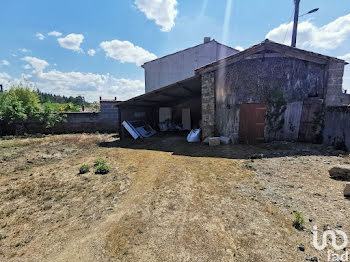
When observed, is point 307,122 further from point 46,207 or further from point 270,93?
point 46,207

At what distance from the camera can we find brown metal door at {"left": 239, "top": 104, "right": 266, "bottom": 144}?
7.42m

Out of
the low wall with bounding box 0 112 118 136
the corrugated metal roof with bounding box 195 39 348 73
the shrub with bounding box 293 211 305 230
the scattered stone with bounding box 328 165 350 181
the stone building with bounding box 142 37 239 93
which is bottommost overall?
the shrub with bounding box 293 211 305 230

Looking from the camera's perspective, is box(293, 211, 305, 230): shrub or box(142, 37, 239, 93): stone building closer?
box(293, 211, 305, 230): shrub

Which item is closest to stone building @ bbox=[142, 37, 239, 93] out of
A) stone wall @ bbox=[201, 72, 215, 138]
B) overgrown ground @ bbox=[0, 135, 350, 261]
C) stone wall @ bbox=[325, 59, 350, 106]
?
stone wall @ bbox=[201, 72, 215, 138]

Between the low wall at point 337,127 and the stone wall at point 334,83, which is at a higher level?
the stone wall at point 334,83

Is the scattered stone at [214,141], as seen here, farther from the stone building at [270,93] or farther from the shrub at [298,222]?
the shrub at [298,222]

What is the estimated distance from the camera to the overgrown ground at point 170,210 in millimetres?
1968

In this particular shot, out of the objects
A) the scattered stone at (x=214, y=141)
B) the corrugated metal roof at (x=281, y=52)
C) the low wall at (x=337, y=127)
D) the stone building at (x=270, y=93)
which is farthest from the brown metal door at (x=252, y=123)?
the low wall at (x=337, y=127)

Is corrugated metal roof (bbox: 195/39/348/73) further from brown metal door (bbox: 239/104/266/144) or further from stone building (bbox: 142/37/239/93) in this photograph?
stone building (bbox: 142/37/239/93)

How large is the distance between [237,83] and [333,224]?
6.38 metres

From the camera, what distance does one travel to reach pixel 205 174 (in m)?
4.39

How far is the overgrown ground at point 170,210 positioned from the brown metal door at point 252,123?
93.8 inches

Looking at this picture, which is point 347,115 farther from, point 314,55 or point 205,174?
point 205,174

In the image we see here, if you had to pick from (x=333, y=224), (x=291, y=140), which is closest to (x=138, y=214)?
(x=333, y=224)
